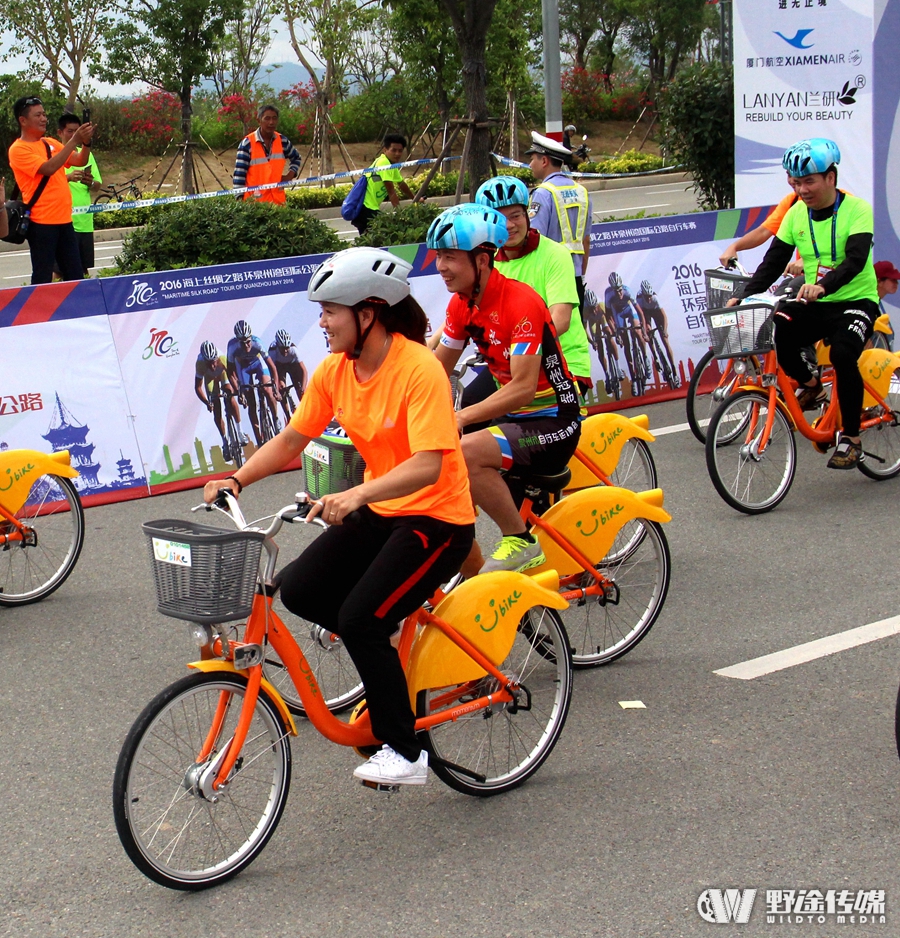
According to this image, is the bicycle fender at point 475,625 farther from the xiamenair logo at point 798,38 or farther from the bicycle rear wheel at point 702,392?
the xiamenair logo at point 798,38

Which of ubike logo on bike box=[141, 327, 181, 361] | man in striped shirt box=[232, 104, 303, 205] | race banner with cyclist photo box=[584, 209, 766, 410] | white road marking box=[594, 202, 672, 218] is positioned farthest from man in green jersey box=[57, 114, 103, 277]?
white road marking box=[594, 202, 672, 218]

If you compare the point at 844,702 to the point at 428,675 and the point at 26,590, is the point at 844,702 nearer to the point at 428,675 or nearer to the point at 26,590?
the point at 428,675

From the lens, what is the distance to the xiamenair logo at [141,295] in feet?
27.8

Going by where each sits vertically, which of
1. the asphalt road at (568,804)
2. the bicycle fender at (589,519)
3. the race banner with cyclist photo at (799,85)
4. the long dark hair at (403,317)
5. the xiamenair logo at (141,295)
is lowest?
the asphalt road at (568,804)

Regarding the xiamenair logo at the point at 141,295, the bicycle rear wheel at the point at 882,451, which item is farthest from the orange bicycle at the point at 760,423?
the xiamenair logo at the point at 141,295

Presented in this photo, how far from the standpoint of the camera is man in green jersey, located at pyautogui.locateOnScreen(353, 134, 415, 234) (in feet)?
45.8

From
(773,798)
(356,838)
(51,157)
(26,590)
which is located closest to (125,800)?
(356,838)

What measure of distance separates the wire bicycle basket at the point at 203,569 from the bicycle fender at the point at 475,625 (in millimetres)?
727

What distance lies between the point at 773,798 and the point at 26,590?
4066 millimetres

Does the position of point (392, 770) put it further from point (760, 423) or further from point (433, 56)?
point (433, 56)

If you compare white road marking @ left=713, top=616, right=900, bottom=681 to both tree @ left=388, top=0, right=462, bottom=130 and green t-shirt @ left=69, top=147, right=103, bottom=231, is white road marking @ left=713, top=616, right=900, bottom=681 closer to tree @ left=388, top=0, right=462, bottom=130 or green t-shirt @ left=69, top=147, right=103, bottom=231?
green t-shirt @ left=69, top=147, right=103, bottom=231

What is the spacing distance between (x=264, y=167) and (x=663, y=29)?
38.9 m

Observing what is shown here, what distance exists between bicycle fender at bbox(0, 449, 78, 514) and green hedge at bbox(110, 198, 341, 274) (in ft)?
19.9

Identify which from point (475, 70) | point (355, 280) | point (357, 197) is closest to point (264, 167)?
point (357, 197)
